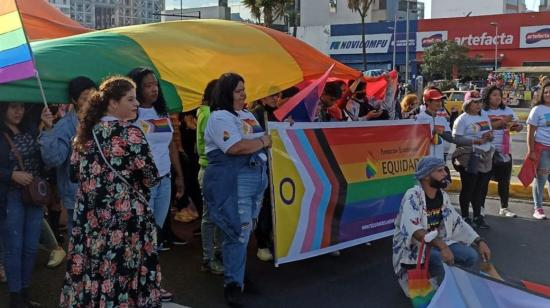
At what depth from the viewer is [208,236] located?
16.8 ft

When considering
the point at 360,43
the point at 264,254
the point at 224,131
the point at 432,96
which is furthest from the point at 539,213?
the point at 360,43

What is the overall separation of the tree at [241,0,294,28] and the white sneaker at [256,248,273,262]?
34512 millimetres

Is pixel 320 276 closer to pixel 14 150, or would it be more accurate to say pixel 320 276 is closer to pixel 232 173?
pixel 232 173

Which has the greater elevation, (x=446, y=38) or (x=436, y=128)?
(x=446, y=38)

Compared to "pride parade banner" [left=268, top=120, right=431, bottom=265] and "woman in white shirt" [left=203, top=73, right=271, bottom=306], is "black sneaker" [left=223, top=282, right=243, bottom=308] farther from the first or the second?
"pride parade banner" [left=268, top=120, right=431, bottom=265]

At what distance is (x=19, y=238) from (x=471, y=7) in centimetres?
7954

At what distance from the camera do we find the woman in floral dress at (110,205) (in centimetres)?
331

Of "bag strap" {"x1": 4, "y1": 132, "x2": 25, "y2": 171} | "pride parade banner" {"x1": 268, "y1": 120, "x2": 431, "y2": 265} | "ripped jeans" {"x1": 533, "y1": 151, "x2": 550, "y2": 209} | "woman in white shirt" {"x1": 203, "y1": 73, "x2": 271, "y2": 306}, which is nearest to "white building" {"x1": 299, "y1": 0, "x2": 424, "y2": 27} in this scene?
"ripped jeans" {"x1": 533, "y1": 151, "x2": 550, "y2": 209}

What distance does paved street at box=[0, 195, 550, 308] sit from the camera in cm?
465

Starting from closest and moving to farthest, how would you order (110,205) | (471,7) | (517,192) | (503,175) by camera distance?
1. (110,205)
2. (503,175)
3. (517,192)
4. (471,7)

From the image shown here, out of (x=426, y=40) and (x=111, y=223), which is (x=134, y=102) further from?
(x=426, y=40)

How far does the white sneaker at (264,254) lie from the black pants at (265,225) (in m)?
0.05

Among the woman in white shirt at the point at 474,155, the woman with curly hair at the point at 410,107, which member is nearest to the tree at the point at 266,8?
the woman with curly hair at the point at 410,107

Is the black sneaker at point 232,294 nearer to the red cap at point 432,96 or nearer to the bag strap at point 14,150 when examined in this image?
the bag strap at point 14,150
